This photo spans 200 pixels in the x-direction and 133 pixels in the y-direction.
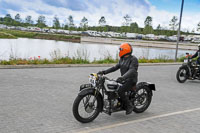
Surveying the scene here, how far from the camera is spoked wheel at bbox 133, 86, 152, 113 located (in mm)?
5533

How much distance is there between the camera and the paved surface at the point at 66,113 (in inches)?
181

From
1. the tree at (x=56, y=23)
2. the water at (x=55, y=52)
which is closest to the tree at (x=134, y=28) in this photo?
the tree at (x=56, y=23)

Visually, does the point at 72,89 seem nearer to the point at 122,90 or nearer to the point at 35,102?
the point at 35,102

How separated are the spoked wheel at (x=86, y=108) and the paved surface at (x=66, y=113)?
15cm

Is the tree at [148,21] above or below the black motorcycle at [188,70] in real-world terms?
above

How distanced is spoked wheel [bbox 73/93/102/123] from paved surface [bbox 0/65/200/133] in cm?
15

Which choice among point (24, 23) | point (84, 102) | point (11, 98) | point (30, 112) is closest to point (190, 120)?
point (84, 102)

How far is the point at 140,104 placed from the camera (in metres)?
5.71

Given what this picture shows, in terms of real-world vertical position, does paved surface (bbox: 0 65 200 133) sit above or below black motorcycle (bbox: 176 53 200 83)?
below

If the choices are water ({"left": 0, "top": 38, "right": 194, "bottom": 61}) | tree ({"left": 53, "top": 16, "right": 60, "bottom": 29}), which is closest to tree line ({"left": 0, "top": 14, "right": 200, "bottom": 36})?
tree ({"left": 53, "top": 16, "right": 60, "bottom": 29})

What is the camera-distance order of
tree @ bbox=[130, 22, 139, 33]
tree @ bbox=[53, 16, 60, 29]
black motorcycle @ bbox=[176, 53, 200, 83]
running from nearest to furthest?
black motorcycle @ bbox=[176, 53, 200, 83] → tree @ bbox=[130, 22, 139, 33] → tree @ bbox=[53, 16, 60, 29]

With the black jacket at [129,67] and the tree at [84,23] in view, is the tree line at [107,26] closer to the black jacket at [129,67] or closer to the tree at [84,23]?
the tree at [84,23]

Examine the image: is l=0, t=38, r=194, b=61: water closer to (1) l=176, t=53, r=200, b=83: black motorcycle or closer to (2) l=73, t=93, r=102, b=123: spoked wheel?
(1) l=176, t=53, r=200, b=83: black motorcycle

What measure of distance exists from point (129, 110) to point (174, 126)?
3.24 feet
